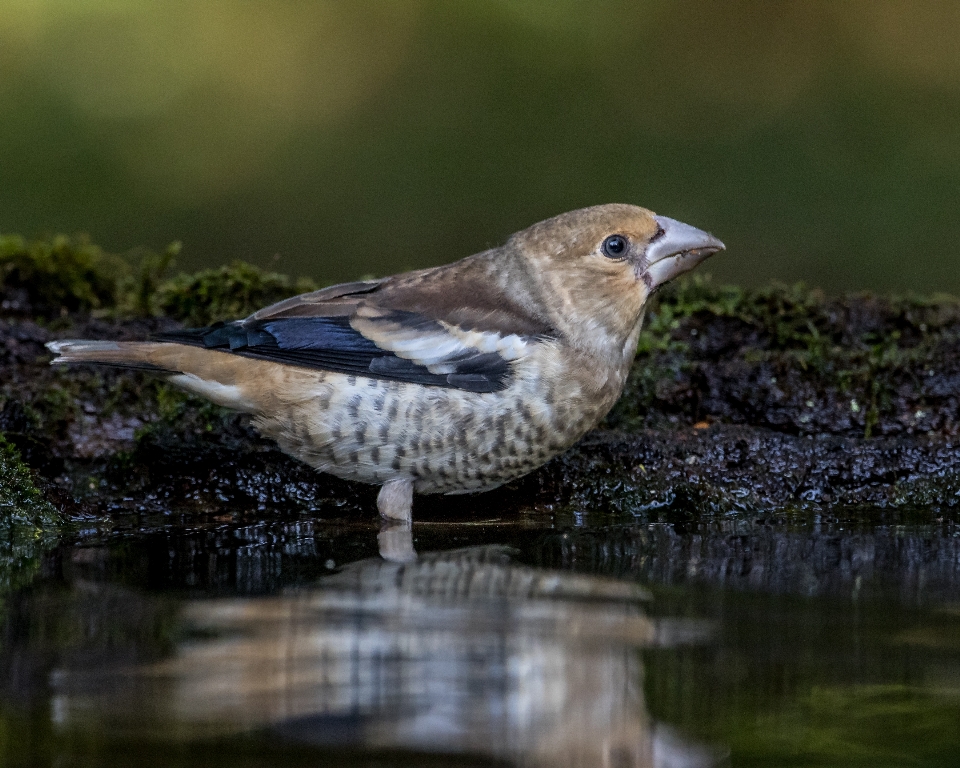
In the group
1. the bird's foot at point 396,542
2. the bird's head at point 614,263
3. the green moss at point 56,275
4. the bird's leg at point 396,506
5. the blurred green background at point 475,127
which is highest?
the blurred green background at point 475,127

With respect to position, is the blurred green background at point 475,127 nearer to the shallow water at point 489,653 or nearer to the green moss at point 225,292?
the green moss at point 225,292

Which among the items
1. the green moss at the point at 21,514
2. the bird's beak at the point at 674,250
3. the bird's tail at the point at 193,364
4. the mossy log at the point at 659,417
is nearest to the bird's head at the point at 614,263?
the bird's beak at the point at 674,250

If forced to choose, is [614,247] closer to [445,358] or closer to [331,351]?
[445,358]

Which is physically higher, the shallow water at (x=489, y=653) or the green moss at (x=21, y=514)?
the green moss at (x=21, y=514)

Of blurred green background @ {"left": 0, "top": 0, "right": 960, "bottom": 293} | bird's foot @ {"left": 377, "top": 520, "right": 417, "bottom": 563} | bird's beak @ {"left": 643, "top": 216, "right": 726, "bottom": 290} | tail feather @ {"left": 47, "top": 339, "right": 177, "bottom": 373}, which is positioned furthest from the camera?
blurred green background @ {"left": 0, "top": 0, "right": 960, "bottom": 293}

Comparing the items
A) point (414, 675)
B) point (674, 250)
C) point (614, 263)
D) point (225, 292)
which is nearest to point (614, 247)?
point (614, 263)

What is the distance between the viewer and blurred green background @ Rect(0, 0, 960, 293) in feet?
37.1

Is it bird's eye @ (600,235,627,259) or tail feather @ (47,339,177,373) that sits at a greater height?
bird's eye @ (600,235,627,259)

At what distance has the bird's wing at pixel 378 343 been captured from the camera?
16.0 feet

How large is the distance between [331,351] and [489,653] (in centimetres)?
220

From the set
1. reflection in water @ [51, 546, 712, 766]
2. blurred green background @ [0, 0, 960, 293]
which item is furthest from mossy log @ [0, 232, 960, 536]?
blurred green background @ [0, 0, 960, 293]

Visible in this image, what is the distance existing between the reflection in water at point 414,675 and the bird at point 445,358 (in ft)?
3.98

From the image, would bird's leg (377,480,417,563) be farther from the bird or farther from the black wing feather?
the black wing feather

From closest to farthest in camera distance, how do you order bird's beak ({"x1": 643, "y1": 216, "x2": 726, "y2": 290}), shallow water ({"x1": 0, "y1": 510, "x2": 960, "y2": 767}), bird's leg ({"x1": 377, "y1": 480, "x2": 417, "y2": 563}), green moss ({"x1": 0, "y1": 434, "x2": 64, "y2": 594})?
shallow water ({"x1": 0, "y1": 510, "x2": 960, "y2": 767})
green moss ({"x1": 0, "y1": 434, "x2": 64, "y2": 594})
bird's leg ({"x1": 377, "y1": 480, "x2": 417, "y2": 563})
bird's beak ({"x1": 643, "y1": 216, "x2": 726, "y2": 290})
